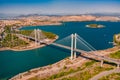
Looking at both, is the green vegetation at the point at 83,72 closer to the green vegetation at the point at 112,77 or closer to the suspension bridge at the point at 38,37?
the green vegetation at the point at 112,77

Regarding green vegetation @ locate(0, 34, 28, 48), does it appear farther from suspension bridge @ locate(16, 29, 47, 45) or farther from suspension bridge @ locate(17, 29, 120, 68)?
suspension bridge @ locate(17, 29, 120, 68)

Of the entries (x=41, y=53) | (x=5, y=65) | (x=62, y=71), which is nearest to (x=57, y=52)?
(x=41, y=53)

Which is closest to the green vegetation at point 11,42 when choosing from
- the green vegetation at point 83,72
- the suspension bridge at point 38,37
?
the suspension bridge at point 38,37

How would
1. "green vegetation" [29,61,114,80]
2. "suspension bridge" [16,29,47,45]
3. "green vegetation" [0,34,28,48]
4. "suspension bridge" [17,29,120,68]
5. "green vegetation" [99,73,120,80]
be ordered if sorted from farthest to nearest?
"suspension bridge" [16,29,47,45]
"green vegetation" [0,34,28,48]
"suspension bridge" [17,29,120,68]
"green vegetation" [29,61,114,80]
"green vegetation" [99,73,120,80]

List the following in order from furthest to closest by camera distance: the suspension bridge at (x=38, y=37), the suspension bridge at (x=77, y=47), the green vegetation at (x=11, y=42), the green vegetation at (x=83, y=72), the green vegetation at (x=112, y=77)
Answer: the suspension bridge at (x=38, y=37), the green vegetation at (x=11, y=42), the suspension bridge at (x=77, y=47), the green vegetation at (x=83, y=72), the green vegetation at (x=112, y=77)

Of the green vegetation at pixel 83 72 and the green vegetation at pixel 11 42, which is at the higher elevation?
the green vegetation at pixel 11 42

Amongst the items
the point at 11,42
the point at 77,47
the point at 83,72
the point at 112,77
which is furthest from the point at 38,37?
the point at 112,77

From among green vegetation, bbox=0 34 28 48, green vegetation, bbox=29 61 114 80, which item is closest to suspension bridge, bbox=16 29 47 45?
green vegetation, bbox=0 34 28 48

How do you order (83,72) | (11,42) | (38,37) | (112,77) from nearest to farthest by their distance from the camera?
(112,77)
(83,72)
(11,42)
(38,37)

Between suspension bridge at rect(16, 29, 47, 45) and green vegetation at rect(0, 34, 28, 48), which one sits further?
suspension bridge at rect(16, 29, 47, 45)

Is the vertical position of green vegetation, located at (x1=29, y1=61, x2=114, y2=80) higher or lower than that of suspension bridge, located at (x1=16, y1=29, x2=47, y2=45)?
lower

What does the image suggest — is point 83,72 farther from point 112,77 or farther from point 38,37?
point 38,37

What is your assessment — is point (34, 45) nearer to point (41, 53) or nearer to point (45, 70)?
point (41, 53)
